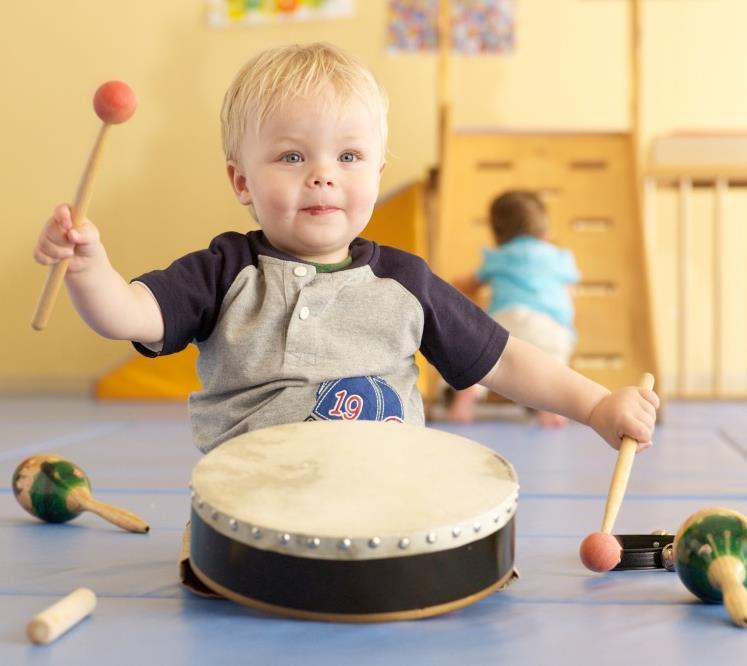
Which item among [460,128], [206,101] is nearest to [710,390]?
[460,128]

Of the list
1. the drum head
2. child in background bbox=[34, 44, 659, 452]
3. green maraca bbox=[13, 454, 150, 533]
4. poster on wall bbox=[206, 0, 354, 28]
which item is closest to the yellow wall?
poster on wall bbox=[206, 0, 354, 28]

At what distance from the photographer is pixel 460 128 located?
3.38 metres

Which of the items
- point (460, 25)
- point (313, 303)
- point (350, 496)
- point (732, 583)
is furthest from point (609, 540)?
point (460, 25)

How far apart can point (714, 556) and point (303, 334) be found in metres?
0.47

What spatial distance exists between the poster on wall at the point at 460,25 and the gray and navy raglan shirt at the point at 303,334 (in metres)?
2.64

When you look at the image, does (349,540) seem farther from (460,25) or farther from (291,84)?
(460,25)

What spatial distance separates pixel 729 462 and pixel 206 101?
2453 mm

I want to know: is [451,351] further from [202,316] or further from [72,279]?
[72,279]

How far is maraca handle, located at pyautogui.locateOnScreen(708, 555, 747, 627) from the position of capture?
909 millimetres

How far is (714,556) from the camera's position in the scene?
37.8 inches

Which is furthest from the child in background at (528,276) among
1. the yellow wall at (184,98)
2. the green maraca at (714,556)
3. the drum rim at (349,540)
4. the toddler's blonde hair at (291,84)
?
the drum rim at (349,540)

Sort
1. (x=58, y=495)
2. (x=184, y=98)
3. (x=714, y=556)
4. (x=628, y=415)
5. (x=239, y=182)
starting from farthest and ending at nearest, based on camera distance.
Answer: (x=184, y=98)
(x=58, y=495)
(x=239, y=182)
(x=628, y=415)
(x=714, y=556)

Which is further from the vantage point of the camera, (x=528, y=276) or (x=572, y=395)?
(x=528, y=276)

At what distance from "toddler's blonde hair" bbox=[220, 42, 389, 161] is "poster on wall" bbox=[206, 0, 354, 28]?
2.68 meters
